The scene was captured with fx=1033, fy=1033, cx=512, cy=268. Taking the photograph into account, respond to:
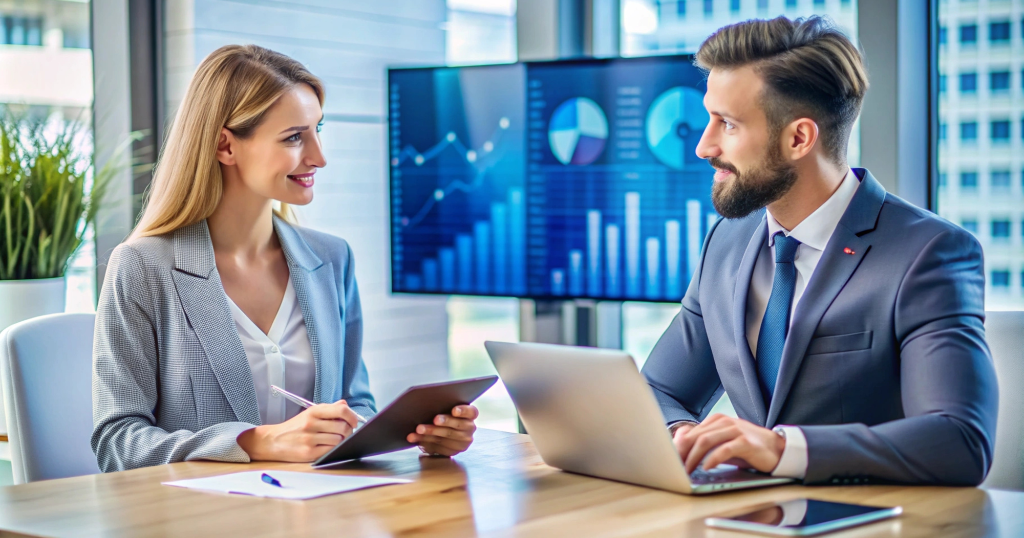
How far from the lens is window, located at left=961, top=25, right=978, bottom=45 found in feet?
8.79

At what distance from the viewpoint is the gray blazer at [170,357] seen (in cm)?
193

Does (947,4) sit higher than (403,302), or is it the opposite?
(947,4)

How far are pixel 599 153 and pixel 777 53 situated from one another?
1.06 metres

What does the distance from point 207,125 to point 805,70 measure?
4.13ft

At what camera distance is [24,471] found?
6.86 ft

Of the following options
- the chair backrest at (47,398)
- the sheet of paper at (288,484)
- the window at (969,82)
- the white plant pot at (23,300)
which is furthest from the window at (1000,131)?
the white plant pot at (23,300)

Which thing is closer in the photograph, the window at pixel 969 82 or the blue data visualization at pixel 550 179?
the window at pixel 969 82

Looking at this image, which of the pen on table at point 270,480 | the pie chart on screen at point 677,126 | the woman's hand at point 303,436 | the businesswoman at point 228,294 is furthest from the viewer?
the pie chart on screen at point 677,126

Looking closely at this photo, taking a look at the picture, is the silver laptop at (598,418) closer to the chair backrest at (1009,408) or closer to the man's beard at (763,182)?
the man's beard at (763,182)

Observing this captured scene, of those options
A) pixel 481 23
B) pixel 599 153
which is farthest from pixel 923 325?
pixel 481 23

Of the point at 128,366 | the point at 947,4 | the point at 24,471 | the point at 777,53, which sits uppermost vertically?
the point at 947,4

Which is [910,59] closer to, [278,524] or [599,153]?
[599,153]

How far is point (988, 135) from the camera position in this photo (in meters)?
2.68

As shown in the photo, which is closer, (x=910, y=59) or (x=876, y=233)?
(x=876, y=233)
